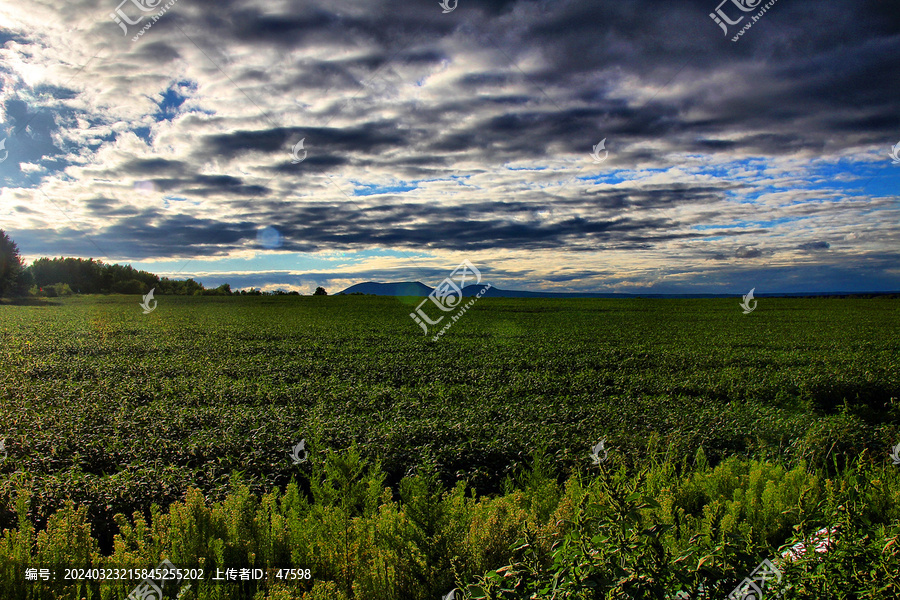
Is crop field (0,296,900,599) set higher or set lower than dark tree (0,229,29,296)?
lower

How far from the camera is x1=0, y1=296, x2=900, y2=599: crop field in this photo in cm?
311

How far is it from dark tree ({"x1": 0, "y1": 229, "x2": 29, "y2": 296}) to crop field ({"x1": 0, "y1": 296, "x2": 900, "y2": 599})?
47.3 meters

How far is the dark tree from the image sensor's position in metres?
54.3

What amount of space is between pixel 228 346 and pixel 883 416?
21889mm

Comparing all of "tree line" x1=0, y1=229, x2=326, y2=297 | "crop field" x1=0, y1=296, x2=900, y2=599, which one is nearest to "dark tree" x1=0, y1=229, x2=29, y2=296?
"tree line" x1=0, y1=229, x2=326, y2=297

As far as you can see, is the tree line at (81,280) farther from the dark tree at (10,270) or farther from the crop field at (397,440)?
the crop field at (397,440)

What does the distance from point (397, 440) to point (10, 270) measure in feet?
237

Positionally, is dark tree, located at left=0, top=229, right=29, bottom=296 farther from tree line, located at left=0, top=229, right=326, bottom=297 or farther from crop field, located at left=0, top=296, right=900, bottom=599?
crop field, located at left=0, top=296, right=900, bottom=599

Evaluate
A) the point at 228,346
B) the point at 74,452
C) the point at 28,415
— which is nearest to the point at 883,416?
the point at 74,452

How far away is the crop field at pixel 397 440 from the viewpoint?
3.11m

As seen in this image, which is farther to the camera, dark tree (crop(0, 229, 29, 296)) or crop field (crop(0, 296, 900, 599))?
dark tree (crop(0, 229, 29, 296))

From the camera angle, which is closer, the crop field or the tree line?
the crop field

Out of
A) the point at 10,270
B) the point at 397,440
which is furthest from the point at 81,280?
the point at 397,440

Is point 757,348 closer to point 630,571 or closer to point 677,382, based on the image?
point 677,382
